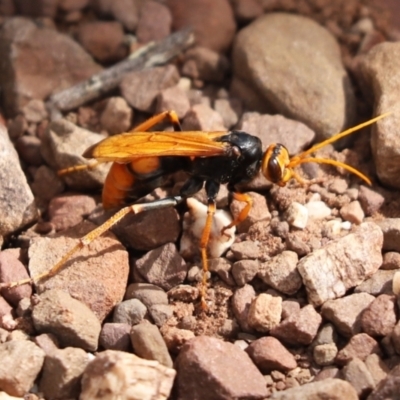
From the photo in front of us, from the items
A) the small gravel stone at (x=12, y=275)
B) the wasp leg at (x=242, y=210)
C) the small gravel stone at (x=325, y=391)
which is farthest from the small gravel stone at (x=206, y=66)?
the small gravel stone at (x=325, y=391)

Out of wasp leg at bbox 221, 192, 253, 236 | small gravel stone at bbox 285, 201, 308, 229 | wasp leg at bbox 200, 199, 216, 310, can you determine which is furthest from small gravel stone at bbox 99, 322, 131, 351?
small gravel stone at bbox 285, 201, 308, 229

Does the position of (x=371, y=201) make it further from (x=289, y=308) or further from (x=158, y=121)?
(x=158, y=121)

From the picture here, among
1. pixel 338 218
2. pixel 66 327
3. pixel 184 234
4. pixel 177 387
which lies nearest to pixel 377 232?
pixel 338 218

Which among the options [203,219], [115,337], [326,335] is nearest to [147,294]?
[115,337]

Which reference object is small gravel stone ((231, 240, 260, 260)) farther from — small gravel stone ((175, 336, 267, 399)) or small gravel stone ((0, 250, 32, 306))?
small gravel stone ((0, 250, 32, 306))

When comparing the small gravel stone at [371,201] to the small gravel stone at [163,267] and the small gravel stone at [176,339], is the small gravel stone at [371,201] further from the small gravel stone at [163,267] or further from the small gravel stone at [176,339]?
the small gravel stone at [176,339]
